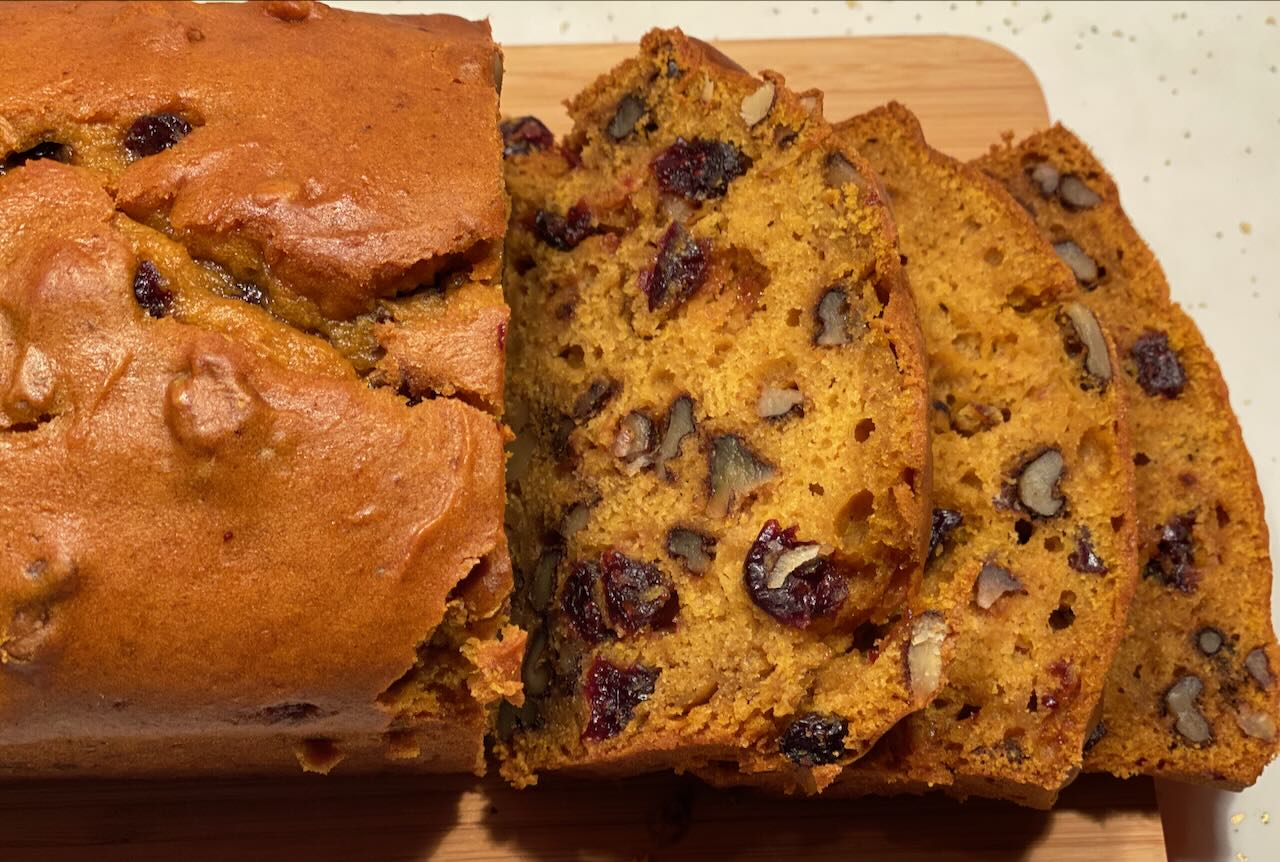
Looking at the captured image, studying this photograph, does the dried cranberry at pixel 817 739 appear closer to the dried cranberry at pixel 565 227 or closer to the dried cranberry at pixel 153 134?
the dried cranberry at pixel 565 227

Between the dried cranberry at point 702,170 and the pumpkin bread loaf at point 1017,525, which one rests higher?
the dried cranberry at point 702,170

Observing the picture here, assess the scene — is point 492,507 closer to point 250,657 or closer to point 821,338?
point 250,657

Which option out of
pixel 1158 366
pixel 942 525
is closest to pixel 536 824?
pixel 942 525

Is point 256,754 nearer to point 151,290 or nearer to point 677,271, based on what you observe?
point 151,290

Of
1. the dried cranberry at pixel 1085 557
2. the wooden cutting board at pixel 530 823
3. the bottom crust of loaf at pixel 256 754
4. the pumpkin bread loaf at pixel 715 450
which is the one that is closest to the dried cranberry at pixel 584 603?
the pumpkin bread loaf at pixel 715 450

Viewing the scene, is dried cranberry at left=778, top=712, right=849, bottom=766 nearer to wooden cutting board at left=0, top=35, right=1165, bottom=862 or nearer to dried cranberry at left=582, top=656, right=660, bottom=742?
Answer: dried cranberry at left=582, top=656, right=660, bottom=742

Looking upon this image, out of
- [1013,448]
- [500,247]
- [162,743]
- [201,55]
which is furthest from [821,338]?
[162,743]
